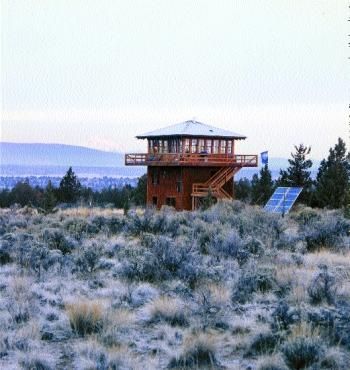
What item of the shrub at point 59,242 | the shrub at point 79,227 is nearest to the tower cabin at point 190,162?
the shrub at point 79,227

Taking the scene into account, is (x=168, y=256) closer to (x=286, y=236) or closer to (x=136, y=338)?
(x=136, y=338)

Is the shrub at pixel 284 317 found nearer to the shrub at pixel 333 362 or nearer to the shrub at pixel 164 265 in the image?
the shrub at pixel 333 362

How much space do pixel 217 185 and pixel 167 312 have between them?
2974cm

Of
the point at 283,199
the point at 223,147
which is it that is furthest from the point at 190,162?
the point at 283,199

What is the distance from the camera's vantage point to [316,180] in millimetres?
39188

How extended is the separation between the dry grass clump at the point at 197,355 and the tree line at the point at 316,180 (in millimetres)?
27060

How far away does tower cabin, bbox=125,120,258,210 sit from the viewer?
37625 mm

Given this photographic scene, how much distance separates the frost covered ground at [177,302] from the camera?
6.73 metres

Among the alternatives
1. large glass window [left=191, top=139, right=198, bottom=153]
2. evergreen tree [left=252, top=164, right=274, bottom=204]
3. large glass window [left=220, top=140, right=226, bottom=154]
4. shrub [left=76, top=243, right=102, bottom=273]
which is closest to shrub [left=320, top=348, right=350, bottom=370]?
shrub [left=76, top=243, right=102, bottom=273]

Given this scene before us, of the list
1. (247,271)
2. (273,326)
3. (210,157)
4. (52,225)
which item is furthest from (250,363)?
(210,157)

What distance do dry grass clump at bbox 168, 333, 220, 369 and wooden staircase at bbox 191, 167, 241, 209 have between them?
29843 millimetres

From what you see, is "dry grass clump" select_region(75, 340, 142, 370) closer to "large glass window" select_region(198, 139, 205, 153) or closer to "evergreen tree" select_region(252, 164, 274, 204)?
"large glass window" select_region(198, 139, 205, 153)

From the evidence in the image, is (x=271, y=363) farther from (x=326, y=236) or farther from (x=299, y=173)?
(x=299, y=173)

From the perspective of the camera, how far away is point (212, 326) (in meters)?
7.79
